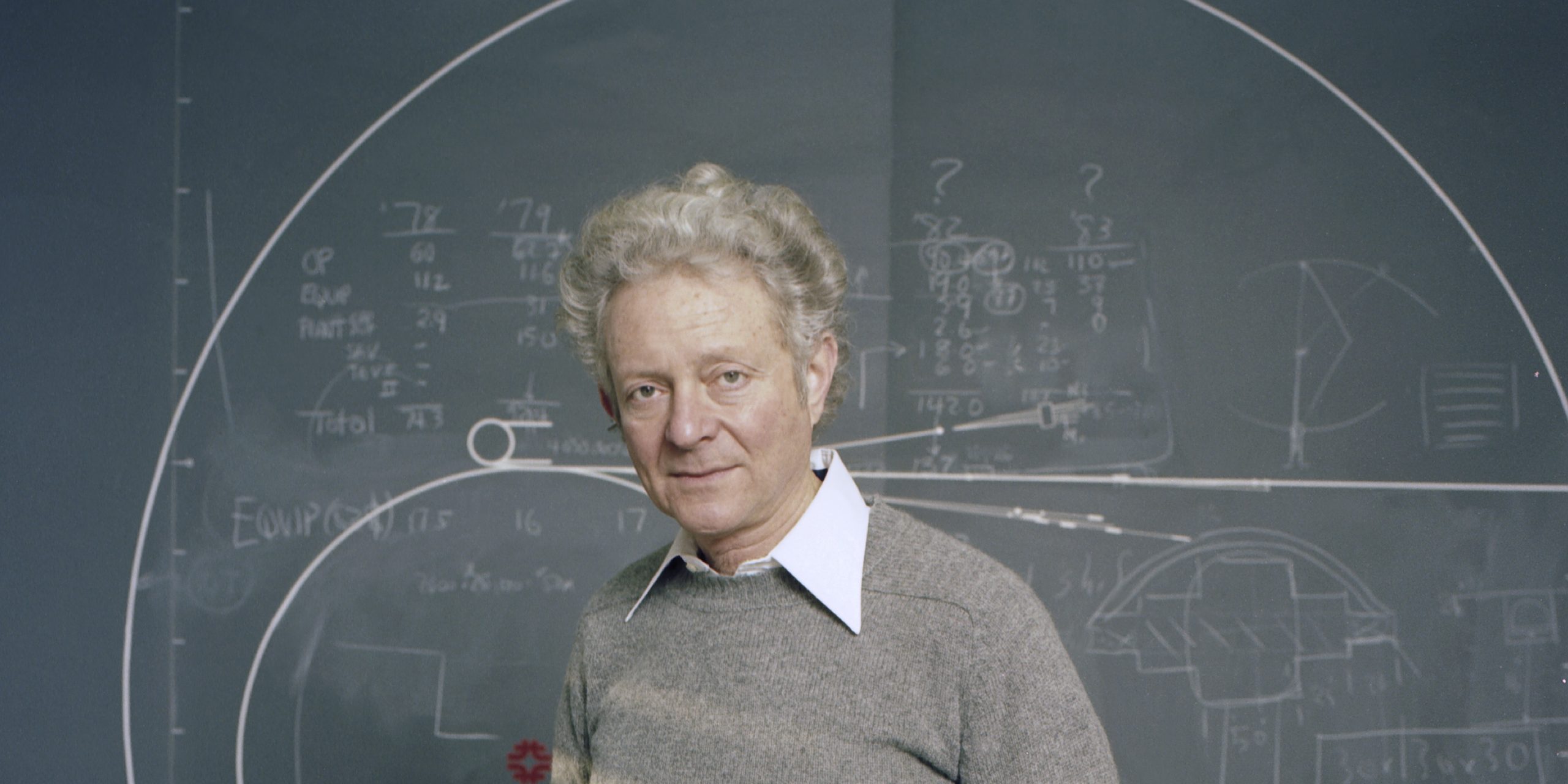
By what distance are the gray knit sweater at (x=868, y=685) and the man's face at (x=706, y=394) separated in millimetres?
109

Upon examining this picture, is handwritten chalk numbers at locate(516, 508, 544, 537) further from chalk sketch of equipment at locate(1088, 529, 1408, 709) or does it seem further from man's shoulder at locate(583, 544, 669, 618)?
chalk sketch of equipment at locate(1088, 529, 1408, 709)

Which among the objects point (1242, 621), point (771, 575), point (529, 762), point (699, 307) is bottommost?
point (529, 762)

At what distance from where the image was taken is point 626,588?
1.41m

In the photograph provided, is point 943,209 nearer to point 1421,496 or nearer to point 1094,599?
point 1094,599

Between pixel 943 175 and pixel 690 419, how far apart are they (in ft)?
4.35

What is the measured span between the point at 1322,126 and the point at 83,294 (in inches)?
97.5

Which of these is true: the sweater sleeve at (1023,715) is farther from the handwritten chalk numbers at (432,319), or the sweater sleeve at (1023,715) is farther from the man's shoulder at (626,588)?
the handwritten chalk numbers at (432,319)

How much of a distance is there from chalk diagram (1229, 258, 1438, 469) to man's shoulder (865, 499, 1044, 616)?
1.27 meters

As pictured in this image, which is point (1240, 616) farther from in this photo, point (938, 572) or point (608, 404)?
point (608, 404)

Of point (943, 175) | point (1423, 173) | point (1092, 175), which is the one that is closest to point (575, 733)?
point (943, 175)

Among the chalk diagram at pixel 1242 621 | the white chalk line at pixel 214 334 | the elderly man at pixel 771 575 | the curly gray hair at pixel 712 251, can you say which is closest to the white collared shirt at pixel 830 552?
the elderly man at pixel 771 575

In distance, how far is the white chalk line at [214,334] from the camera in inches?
95.3

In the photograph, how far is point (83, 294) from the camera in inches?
96.1

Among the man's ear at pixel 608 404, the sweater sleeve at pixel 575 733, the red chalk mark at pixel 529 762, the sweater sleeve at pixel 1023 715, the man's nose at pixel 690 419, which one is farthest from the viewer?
the red chalk mark at pixel 529 762
